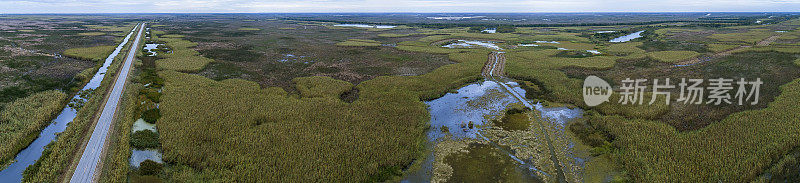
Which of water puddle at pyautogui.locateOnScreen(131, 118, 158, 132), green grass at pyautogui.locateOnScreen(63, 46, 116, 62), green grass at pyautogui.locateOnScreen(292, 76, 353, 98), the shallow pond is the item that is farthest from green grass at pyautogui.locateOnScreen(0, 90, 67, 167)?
the shallow pond

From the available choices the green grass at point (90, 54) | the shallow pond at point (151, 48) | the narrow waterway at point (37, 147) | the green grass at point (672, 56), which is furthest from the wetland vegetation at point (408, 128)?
the shallow pond at point (151, 48)

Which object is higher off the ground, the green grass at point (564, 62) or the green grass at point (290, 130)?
the green grass at point (564, 62)

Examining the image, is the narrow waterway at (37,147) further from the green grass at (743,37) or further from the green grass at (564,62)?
the green grass at (743,37)

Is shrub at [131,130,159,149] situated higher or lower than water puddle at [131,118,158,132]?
lower

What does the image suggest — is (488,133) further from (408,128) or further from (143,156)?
(143,156)

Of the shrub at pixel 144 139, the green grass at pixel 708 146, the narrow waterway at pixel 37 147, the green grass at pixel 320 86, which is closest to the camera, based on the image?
the green grass at pixel 708 146

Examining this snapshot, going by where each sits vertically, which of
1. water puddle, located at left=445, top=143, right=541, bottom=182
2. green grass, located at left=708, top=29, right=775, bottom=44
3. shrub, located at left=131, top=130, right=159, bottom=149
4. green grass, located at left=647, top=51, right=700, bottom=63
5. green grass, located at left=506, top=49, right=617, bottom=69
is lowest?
water puddle, located at left=445, top=143, right=541, bottom=182

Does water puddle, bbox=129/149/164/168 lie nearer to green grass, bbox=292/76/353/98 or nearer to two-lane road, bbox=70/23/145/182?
two-lane road, bbox=70/23/145/182

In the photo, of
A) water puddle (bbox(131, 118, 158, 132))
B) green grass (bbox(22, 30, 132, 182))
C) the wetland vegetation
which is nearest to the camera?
green grass (bbox(22, 30, 132, 182))
